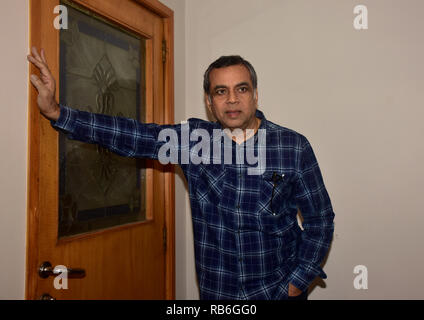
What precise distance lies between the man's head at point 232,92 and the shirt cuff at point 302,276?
28.9 inches

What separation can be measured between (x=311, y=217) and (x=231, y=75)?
797 millimetres

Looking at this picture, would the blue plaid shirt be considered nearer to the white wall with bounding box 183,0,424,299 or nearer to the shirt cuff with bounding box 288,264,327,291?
the shirt cuff with bounding box 288,264,327,291

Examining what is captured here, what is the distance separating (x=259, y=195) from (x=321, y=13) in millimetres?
1245

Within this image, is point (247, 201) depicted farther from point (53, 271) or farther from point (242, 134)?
point (53, 271)

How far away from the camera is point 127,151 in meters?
1.48

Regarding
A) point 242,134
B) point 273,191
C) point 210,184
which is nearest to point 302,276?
point 273,191

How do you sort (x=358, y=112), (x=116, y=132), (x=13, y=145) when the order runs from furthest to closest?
1. (x=358, y=112)
2. (x=116, y=132)
3. (x=13, y=145)

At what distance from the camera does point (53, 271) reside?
4.17 feet

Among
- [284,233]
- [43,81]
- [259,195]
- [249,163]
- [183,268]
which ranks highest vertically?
[43,81]

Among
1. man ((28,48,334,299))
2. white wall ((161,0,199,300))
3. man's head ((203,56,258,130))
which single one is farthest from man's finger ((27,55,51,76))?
white wall ((161,0,199,300))

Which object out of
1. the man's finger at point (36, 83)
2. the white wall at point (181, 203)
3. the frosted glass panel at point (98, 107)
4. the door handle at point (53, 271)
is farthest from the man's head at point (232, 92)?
the door handle at point (53, 271)

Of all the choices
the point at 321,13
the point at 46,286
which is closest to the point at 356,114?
the point at 321,13
